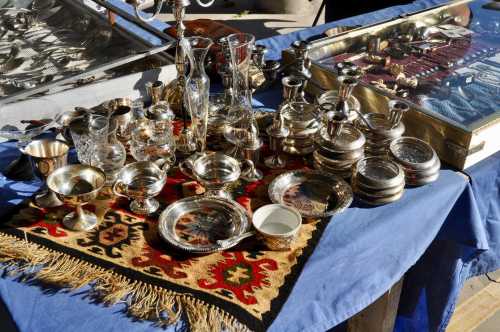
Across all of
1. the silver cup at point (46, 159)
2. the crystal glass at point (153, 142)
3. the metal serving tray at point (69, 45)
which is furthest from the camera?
the metal serving tray at point (69, 45)

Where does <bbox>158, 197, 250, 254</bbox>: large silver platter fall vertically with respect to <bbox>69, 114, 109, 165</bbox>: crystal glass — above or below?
below

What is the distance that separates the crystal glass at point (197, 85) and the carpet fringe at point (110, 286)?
1.35ft

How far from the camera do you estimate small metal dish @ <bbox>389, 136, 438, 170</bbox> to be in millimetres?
1103

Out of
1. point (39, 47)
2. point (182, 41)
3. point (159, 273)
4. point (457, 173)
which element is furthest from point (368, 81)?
point (39, 47)

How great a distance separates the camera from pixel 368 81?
1.44 m

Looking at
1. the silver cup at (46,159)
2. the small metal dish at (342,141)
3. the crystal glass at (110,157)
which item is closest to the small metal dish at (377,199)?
the small metal dish at (342,141)

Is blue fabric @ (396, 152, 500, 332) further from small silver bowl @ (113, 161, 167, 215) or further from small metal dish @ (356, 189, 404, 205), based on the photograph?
small silver bowl @ (113, 161, 167, 215)

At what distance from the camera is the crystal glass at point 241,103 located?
1095mm

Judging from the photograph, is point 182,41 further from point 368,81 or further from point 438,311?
point 438,311

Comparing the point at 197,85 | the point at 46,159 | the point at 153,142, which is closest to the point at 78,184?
the point at 46,159

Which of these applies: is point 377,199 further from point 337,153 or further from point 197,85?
point 197,85

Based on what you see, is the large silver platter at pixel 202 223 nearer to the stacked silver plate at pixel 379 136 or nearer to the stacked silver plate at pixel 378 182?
the stacked silver plate at pixel 378 182

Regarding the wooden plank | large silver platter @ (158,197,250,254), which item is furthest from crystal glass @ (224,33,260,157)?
the wooden plank

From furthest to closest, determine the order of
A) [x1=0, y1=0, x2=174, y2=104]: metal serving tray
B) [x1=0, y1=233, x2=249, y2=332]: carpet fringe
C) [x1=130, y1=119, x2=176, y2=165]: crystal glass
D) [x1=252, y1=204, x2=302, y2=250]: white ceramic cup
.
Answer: [x1=0, y1=0, x2=174, y2=104]: metal serving tray, [x1=130, y1=119, x2=176, y2=165]: crystal glass, [x1=252, y1=204, x2=302, y2=250]: white ceramic cup, [x1=0, y1=233, x2=249, y2=332]: carpet fringe
